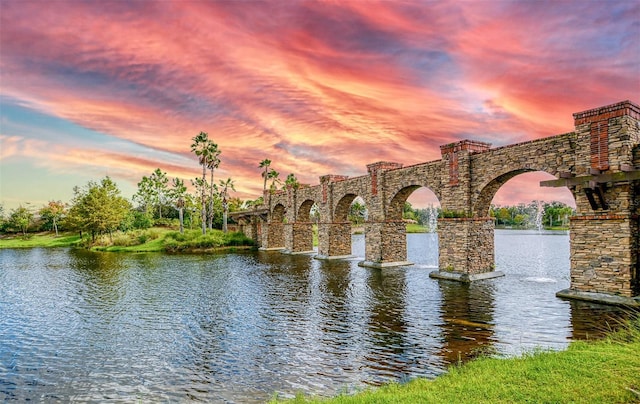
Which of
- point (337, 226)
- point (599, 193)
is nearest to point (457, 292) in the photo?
point (599, 193)

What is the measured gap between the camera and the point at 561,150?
1591 centimetres

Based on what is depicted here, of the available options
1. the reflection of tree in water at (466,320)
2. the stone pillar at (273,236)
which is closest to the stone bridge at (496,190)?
the reflection of tree in water at (466,320)

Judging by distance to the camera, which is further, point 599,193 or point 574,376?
point 599,193

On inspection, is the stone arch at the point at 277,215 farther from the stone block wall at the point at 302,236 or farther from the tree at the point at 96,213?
the tree at the point at 96,213

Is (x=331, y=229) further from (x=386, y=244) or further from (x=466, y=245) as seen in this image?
(x=466, y=245)

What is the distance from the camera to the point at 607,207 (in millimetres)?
14203

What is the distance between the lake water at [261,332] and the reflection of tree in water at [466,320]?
0.06 m

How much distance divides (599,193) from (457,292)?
6786 mm

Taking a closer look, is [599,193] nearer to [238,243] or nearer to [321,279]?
[321,279]

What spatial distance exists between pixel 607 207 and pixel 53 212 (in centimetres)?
9478

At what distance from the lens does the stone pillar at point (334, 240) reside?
106 ft

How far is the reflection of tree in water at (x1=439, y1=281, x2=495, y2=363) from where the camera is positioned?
9.32 m

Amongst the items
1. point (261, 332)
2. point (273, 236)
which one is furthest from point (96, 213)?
point (261, 332)

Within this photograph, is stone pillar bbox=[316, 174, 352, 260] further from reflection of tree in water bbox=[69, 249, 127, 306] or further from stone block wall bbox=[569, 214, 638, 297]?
stone block wall bbox=[569, 214, 638, 297]
